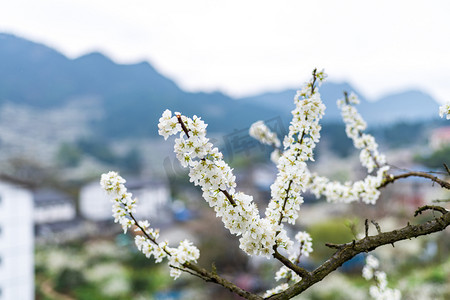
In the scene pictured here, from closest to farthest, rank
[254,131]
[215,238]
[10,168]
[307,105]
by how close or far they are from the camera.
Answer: [307,105] < [254,131] < [10,168] < [215,238]

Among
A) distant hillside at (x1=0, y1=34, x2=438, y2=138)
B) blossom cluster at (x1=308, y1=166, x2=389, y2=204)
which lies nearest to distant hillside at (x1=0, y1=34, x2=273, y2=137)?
distant hillside at (x1=0, y1=34, x2=438, y2=138)

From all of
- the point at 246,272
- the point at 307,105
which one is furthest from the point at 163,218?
the point at 307,105

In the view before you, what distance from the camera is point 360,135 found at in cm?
109

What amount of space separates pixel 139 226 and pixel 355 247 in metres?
A: 0.34

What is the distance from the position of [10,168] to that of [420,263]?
4.77 meters

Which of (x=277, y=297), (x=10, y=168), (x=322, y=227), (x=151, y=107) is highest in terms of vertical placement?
(x=151, y=107)

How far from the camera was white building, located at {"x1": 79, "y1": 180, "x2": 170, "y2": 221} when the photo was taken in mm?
4465

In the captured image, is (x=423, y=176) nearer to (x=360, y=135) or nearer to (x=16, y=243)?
(x=360, y=135)

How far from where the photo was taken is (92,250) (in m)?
4.64

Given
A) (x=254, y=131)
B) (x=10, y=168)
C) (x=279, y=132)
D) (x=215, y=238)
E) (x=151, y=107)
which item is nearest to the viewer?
(x=254, y=131)

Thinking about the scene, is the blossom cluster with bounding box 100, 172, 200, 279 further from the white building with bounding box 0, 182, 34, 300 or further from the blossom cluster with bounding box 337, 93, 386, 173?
the white building with bounding box 0, 182, 34, 300

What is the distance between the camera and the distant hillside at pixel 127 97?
5023 millimetres

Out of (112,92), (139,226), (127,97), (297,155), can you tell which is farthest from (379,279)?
(112,92)

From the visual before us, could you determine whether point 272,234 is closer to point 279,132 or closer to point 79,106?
point 279,132
